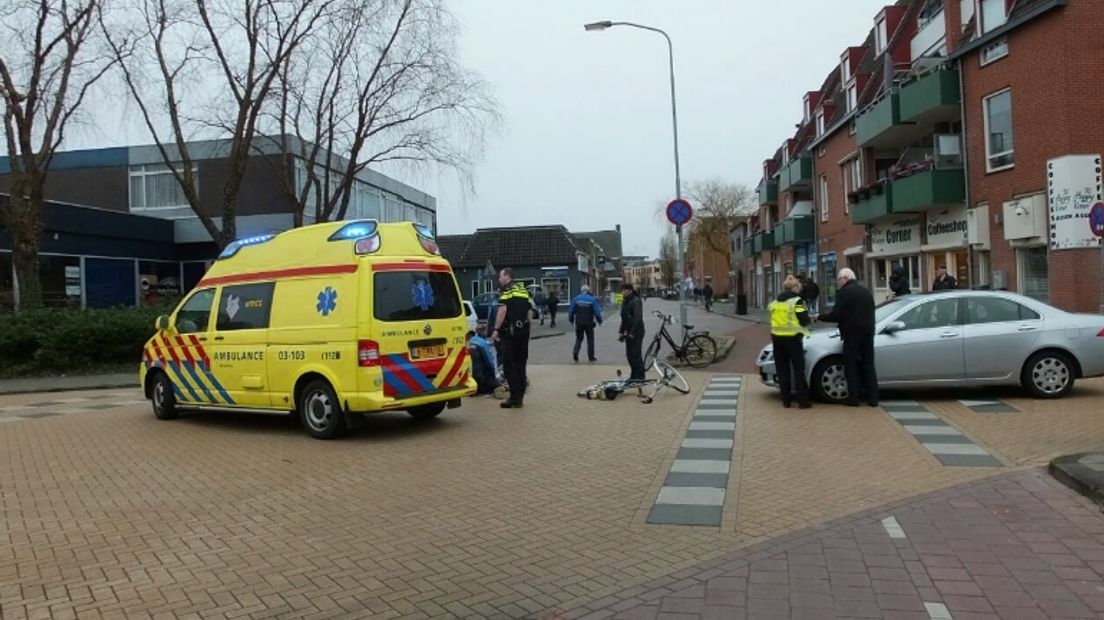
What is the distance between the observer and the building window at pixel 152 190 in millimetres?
32156

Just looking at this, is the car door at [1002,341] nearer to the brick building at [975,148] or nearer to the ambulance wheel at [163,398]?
the brick building at [975,148]

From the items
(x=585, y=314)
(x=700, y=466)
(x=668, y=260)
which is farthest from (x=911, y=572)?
(x=668, y=260)

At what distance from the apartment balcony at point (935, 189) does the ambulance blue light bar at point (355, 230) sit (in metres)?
17.6

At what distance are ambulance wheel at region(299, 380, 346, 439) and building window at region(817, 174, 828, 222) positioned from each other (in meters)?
29.5

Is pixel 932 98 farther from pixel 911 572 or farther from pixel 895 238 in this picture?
pixel 911 572

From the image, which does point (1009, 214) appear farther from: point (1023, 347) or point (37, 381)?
point (37, 381)

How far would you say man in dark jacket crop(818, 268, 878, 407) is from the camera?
10.0 metres

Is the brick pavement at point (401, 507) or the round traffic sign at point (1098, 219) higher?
the round traffic sign at point (1098, 219)

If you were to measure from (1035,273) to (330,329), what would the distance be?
1683 centimetres

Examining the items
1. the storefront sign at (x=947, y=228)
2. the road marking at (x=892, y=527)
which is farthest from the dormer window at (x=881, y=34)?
the road marking at (x=892, y=527)

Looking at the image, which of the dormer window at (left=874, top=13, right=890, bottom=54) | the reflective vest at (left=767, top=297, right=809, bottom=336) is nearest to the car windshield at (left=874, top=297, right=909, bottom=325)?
the reflective vest at (left=767, top=297, right=809, bottom=336)

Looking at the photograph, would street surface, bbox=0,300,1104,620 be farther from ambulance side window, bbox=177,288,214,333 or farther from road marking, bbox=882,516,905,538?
ambulance side window, bbox=177,288,214,333

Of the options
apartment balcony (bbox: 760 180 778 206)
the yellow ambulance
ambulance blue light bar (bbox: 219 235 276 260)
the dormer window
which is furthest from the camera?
apartment balcony (bbox: 760 180 778 206)

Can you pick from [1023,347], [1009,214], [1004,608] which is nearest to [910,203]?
[1009,214]
